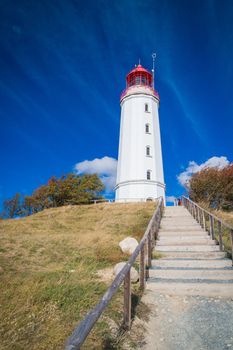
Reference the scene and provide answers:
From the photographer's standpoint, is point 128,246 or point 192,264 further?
point 128,246

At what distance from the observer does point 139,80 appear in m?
32.2

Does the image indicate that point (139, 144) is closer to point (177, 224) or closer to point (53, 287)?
point (177, 224)

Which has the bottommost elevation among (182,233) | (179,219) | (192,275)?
(192,275)

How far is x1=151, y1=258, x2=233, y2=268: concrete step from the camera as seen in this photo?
24.1 feet

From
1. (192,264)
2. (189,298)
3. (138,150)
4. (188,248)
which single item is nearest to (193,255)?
(188,248)

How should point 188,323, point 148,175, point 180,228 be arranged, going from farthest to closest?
point 148,175 < point 180,228 < point 188,323

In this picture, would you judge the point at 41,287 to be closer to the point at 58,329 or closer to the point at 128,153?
the point at 58,329

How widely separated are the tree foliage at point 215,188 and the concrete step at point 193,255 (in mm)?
15286

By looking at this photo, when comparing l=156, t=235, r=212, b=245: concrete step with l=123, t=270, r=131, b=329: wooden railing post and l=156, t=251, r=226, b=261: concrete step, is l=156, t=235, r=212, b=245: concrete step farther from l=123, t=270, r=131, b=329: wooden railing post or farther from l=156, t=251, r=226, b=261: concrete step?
l=123, t=270, r=131, b=329: wooden railing post

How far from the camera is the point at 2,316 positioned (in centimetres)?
441

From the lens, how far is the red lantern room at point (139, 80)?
31.4m

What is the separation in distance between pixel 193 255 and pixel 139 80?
27984mm

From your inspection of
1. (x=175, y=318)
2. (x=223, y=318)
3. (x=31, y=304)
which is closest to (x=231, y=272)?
(x=223, y=318)

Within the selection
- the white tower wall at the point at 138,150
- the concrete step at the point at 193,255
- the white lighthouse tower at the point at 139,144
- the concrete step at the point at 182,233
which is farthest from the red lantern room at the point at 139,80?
the concrete step at the point at 193,255
